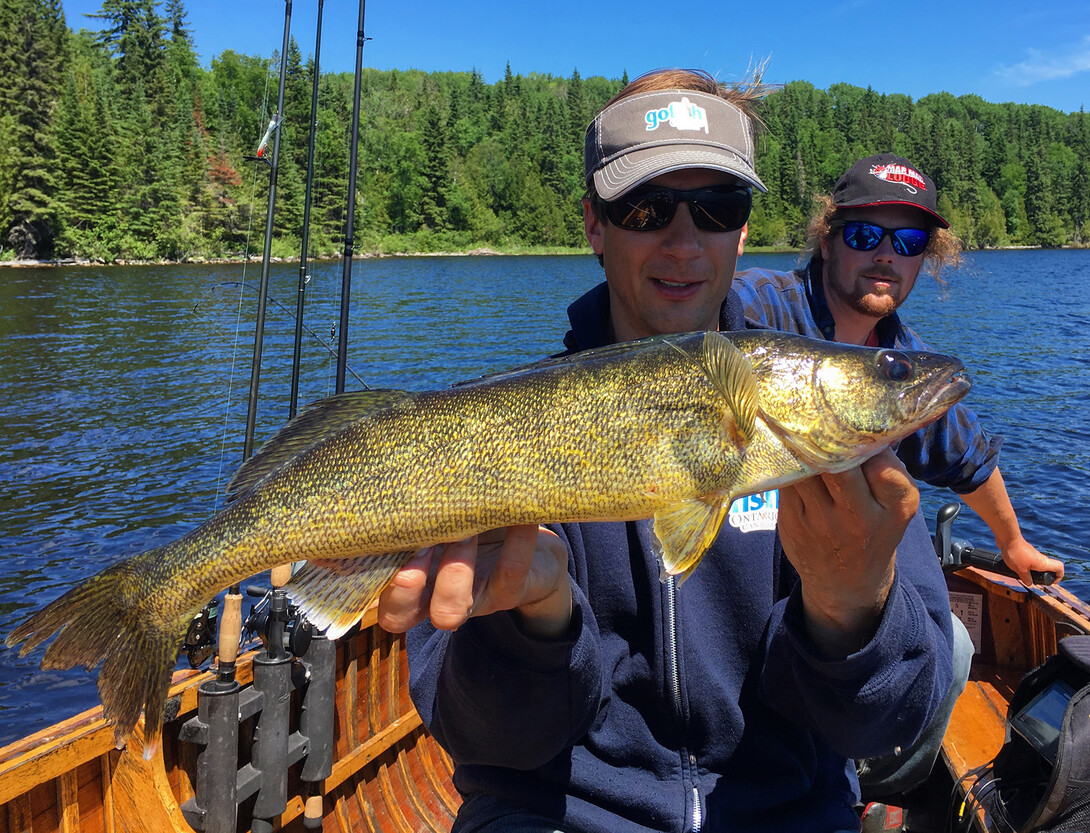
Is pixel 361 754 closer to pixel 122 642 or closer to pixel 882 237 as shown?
pixel 122 642

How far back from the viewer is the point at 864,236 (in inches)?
244

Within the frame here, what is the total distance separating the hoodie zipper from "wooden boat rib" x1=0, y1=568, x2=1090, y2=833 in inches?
93.7

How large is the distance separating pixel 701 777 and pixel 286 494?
5.29 ft

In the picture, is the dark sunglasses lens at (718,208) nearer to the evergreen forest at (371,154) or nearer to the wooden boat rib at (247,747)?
the wooden boat rib at (247,747)

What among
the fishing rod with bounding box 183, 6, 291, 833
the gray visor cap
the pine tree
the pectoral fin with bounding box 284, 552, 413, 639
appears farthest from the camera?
the pine tree

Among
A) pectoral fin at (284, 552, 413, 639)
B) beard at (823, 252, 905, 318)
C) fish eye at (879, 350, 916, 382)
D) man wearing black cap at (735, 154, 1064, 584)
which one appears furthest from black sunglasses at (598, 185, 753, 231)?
beard at (823, 252, 905, 318)

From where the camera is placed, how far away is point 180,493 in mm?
13977

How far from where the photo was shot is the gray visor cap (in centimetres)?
308

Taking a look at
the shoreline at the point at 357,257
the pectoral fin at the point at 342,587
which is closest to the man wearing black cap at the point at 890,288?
the pectoral fin at the point at 342,587

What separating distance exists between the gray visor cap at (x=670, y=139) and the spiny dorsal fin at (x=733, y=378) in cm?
103

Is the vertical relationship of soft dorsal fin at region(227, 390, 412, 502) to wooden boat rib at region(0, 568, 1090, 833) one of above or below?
above

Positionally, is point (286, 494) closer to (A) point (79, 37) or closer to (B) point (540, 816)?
(B) point (540, 816)

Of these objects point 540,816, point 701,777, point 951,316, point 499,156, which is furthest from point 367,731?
point 499,156

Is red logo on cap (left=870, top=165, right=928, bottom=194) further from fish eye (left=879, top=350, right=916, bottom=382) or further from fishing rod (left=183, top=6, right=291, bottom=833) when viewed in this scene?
fishing rod (left=183, top=6, right=291, bottom=833)
